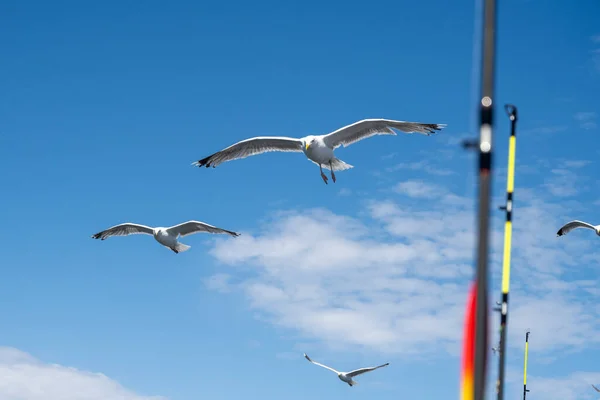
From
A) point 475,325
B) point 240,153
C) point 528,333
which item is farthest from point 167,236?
point 475,325

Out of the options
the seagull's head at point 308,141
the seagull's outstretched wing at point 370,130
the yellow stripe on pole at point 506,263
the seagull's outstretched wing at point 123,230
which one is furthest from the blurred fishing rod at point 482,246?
the seagull's outstretched wing at point 123,230

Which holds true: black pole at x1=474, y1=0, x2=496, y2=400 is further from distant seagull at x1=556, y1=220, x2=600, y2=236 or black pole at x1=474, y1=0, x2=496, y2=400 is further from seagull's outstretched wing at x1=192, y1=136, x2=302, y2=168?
distant seagull at x1=556, y1=220, x2=600, y2=236

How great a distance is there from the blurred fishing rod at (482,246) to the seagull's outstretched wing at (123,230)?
26614mm

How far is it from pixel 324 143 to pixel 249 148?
2989mm

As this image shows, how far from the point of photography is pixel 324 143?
2286cm

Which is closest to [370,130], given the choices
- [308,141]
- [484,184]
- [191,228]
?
[308,141]

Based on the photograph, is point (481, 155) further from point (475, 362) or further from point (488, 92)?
point (475, 362)

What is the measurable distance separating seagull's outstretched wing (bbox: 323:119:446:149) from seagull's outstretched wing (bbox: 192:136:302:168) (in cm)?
159

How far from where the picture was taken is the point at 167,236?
93.0 ft

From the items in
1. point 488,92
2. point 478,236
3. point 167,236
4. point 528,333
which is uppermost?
point 167,236

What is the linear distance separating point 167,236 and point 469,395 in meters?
25.4

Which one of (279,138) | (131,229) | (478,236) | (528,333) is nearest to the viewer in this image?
(478,236)

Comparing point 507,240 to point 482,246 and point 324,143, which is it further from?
point 324,143

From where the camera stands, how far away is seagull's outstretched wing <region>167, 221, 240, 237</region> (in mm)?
27312
